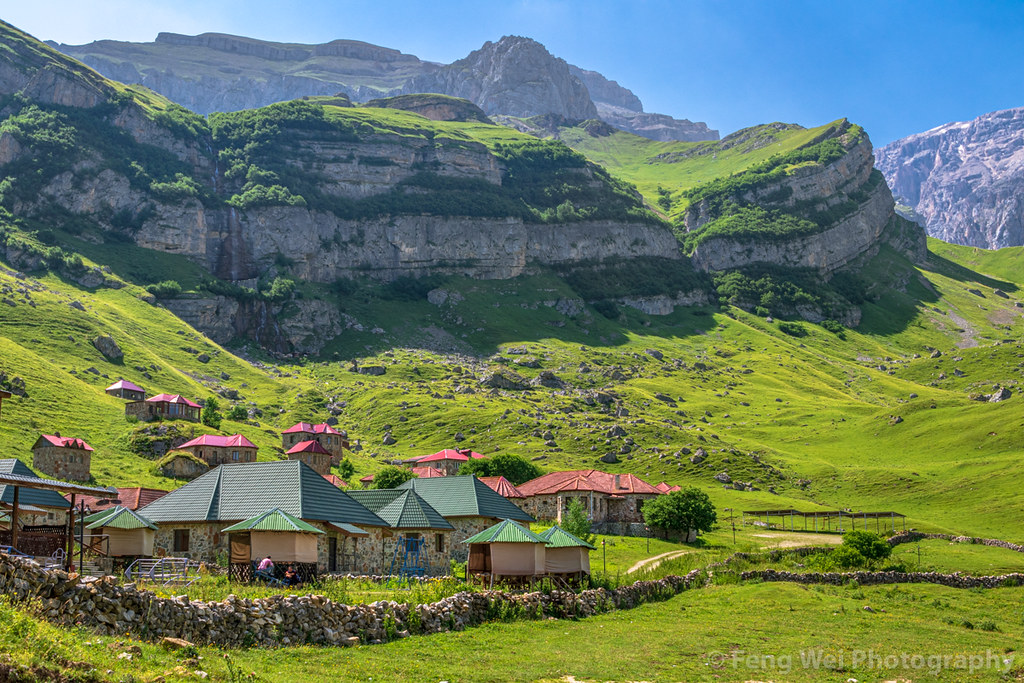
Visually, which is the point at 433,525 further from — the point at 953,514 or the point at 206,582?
the point at 953,514

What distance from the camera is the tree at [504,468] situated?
3322 inches

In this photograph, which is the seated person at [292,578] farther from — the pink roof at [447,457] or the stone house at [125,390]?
the stone house at [125,390]

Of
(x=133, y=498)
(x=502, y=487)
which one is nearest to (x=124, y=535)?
(x=133, y=498)

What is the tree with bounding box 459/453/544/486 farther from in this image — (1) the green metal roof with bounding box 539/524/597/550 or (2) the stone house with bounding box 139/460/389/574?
(1) the green metal roof with bounding box 539/524/597/550

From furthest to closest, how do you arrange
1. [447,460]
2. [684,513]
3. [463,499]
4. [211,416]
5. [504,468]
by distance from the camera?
[211,416] → [447,460] → [504,468] → [684,513] → [463,499]

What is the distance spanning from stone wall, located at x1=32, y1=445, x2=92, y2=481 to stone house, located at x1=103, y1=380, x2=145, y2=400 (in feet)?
109

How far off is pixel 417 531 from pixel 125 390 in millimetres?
77091

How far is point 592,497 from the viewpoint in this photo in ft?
233

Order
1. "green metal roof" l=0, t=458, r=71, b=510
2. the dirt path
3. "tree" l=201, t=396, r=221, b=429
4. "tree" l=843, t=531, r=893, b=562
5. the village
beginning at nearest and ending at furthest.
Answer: the village
"green metal roof" l=0, t=458, r=71, b=510
the dirt path
"tree" l=843, t=531, r=893, b=562
"tree" l=201, t=396, r=221, b=429

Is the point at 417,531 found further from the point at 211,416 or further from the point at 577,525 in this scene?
the point at 211,416

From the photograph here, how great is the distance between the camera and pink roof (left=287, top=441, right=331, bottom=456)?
3739 inches

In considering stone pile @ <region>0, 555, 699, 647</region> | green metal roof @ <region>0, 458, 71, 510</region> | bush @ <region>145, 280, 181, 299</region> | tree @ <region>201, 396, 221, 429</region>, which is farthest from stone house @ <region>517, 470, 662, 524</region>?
bush @ <region>145, 280, 181, 299</region>

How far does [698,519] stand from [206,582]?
4526 centimetres

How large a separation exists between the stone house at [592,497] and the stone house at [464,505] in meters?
16.4
